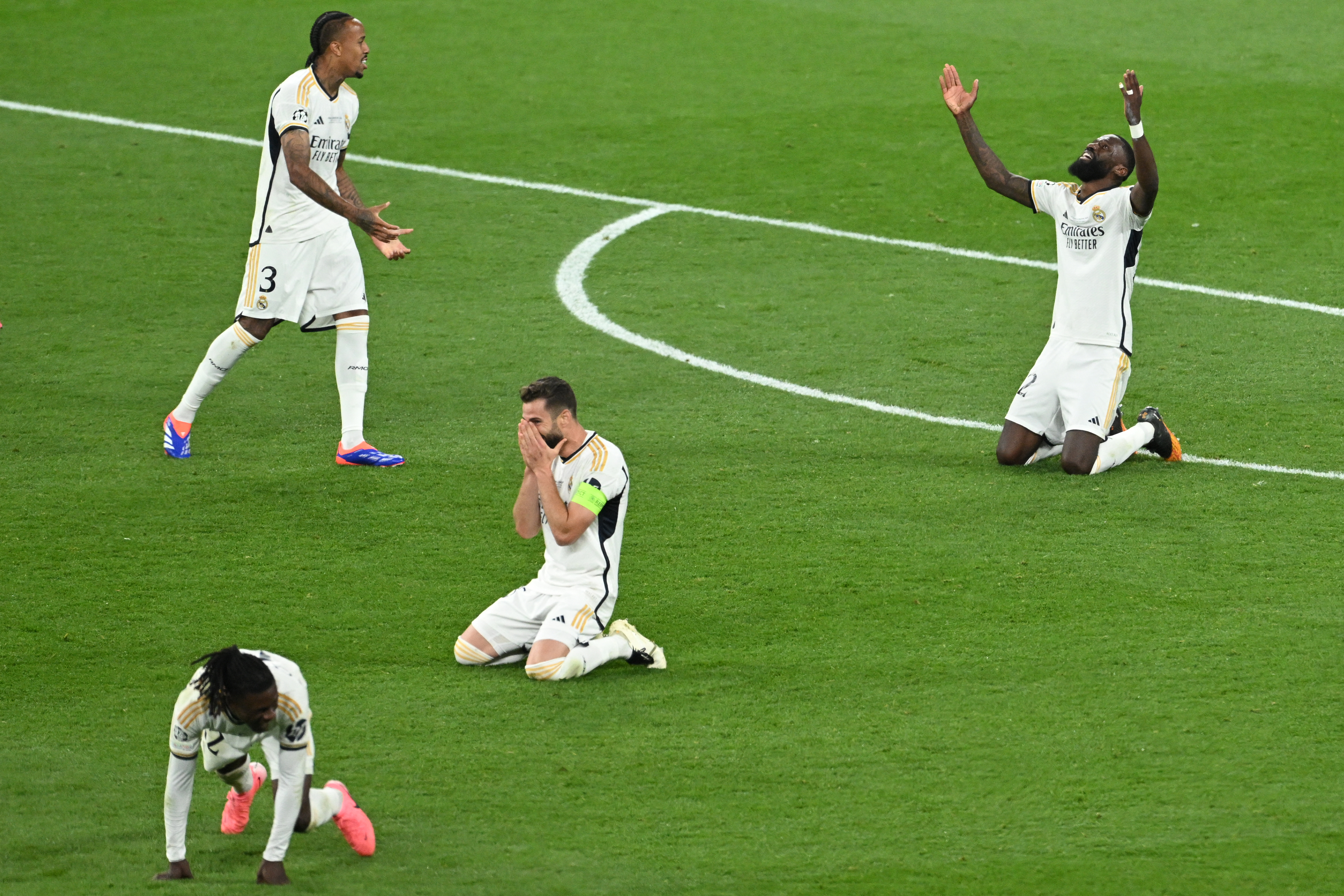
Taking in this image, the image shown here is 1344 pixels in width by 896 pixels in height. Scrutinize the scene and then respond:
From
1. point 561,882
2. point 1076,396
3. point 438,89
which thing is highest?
point 438,89

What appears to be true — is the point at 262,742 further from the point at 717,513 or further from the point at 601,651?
the point at 717,513

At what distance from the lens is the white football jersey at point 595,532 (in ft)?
23.0

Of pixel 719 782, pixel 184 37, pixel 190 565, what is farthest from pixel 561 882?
pixel 184 37

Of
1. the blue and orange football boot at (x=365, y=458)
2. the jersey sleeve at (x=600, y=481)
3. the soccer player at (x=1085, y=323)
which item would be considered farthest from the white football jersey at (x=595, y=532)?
the soccer player at (x=1085, y=323)

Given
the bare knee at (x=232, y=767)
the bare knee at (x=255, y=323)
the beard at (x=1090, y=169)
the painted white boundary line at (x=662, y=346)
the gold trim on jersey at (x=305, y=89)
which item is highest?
the gold trim on jersey at (x=305, y=89)

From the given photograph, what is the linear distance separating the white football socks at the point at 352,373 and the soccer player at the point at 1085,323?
3.38 meters

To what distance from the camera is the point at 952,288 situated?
1259 centimetres

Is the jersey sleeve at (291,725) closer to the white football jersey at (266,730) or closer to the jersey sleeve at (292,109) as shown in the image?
the white football jersey at (266,730)

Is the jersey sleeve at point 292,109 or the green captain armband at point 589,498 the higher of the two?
the jersey sleeve at point 292,109

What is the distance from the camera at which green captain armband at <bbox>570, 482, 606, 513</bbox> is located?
6.88 meters

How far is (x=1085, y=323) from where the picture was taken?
9391 millimetres

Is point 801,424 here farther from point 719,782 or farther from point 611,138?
point 611,138

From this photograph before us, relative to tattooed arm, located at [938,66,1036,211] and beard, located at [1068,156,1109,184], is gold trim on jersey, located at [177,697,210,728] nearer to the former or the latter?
tattooed arm, located at [938,66,1036,211]

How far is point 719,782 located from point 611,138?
440 inches
